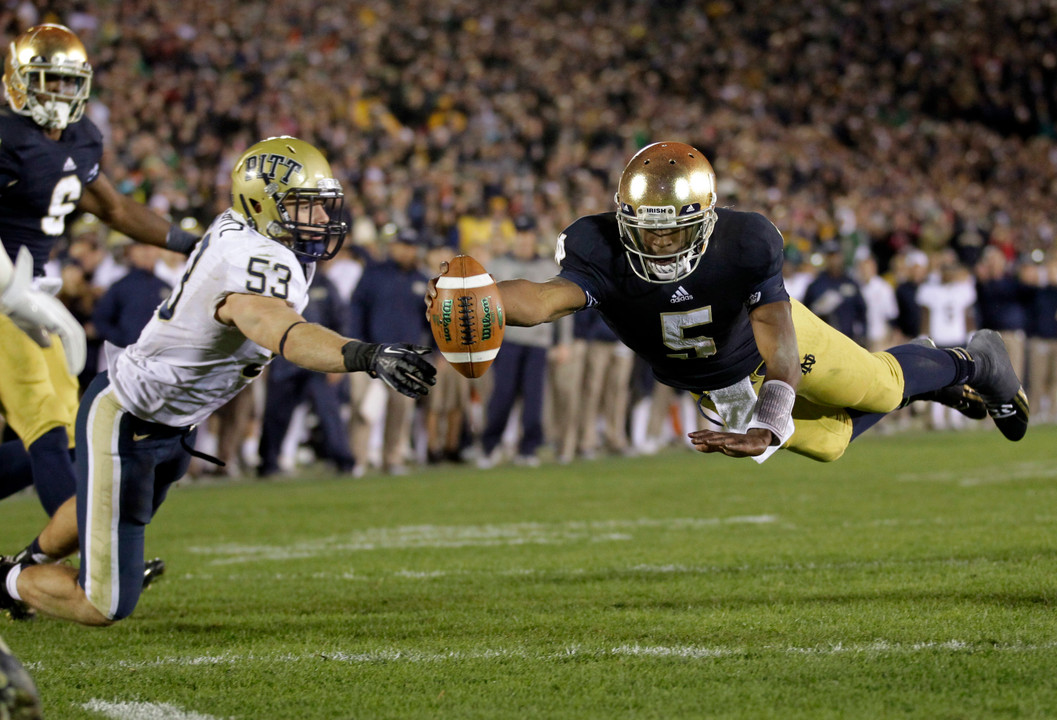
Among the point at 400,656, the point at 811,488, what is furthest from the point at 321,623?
the point at 811,488

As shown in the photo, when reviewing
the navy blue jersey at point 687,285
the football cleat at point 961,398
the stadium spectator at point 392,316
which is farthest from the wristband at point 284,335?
the stadium spectator at point 392,316

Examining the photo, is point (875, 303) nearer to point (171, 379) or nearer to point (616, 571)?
point (616, 571)

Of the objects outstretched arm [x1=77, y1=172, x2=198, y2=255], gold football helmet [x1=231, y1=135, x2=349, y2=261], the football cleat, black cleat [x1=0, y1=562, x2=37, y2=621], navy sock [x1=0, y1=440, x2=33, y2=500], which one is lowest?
black cleat [x1=0, y1=562, x2=37, y2=621]

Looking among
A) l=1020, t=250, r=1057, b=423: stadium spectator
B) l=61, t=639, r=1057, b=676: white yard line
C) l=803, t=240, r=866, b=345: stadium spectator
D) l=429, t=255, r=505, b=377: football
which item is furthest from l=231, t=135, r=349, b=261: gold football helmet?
l=1020, t=250, r=1057, b=423: stadium spectator

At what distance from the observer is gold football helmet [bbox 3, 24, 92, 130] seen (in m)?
4.64

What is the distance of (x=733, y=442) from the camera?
10.9 ft

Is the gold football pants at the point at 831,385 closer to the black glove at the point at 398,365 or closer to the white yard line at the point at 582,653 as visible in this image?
the white yard line at the point at 582,653

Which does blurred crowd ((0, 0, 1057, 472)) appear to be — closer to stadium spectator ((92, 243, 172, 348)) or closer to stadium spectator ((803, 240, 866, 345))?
stadium spectator ((803, 240, 866, 345))

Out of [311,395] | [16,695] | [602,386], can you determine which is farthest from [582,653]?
[602,386]

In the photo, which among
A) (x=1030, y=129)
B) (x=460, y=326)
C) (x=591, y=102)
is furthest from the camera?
(x=1030, y=129)

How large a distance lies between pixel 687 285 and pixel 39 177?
2.52 metres

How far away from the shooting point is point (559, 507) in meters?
7.20

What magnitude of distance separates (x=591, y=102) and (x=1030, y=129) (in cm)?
833

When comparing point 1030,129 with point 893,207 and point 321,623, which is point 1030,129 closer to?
point 893,207
